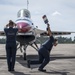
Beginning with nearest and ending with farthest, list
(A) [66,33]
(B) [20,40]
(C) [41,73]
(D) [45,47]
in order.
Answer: (C) [41,73], (D) [45,47], (B) [20,40], (A) [66,33]

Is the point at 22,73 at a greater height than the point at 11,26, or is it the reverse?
the point at 11,26

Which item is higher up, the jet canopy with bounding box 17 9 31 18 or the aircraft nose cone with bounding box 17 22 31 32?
the jet canopy with bounding box 17 9 31 18

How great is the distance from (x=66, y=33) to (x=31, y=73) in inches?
945

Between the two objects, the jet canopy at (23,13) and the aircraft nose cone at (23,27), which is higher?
the jet canopy at (23,13)

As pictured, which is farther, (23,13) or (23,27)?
(23,13)

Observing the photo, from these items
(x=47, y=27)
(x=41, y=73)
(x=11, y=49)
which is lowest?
(x=41, y=73)

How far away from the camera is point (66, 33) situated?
3550 centimetres

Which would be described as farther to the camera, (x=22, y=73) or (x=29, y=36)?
(x=29, y=36)

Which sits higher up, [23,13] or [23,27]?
[23,13]

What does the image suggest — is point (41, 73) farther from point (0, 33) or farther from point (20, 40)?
point (0, 33)

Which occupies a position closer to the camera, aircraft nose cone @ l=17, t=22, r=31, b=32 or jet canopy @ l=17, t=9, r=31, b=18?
aircraft nose cone @ l=17, t=22, r=31, b=32

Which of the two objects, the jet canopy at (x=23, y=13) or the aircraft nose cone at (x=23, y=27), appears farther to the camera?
the jet canopy at (x=23, y=13)

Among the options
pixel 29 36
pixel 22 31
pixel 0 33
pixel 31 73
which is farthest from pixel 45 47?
pixel 0 33

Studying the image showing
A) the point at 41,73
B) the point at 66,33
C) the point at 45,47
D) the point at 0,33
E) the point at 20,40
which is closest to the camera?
the point at 41,73
